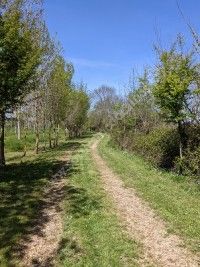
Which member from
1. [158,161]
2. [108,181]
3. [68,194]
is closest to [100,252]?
[68,194]

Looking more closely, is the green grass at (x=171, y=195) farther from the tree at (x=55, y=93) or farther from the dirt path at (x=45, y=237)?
the tree at (x=55, y=93)

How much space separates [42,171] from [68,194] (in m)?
6.82

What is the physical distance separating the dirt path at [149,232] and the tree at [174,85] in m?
6.01

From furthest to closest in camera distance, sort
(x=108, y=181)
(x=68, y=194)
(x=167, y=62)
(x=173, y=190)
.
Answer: (x=167, y=62) → (x=108, y=181) → (x=173, y=190) → (x=68, y=194)

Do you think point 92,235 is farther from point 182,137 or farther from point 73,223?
point 182,137

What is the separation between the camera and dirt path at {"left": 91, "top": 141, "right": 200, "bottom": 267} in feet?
32.2

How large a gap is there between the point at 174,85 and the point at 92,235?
11816 mm

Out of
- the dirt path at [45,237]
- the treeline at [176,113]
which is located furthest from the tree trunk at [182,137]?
the dirt path at [45,237]

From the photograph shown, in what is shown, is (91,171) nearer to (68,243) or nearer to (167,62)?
(167,62)

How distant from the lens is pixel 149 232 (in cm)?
1186

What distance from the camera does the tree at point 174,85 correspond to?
2150 centimetres

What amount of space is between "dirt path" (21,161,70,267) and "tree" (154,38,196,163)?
8.37m

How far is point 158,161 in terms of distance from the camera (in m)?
26.7

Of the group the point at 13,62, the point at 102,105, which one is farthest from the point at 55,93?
the point at 102,105
